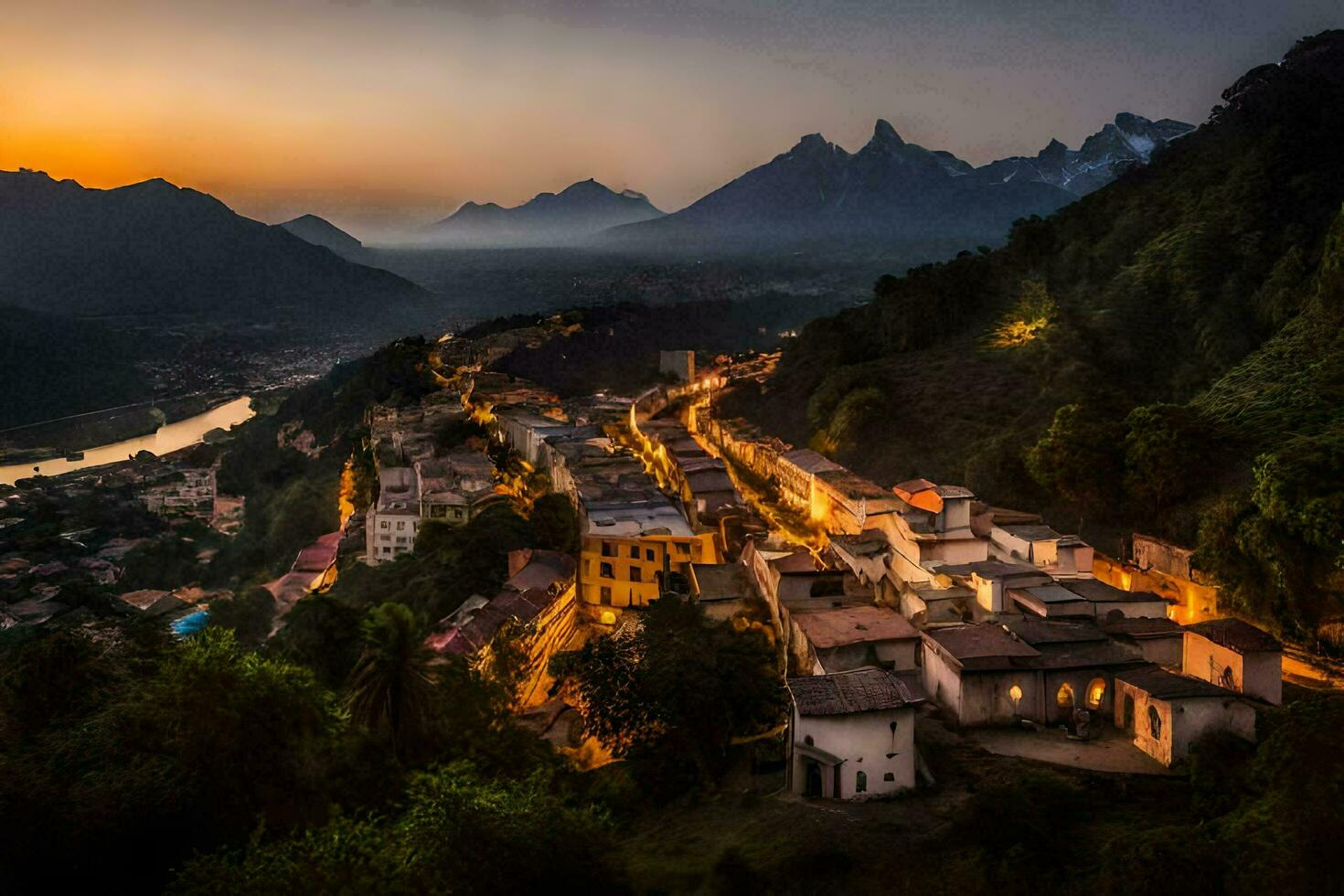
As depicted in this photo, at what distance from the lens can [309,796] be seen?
9.46 m

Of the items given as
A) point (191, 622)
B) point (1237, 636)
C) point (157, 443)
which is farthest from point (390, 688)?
point (157, 443)

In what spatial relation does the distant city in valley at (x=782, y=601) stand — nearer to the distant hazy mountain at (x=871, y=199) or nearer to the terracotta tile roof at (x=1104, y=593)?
the terracotta tile roof at (x=1104, y=593)

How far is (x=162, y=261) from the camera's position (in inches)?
3629

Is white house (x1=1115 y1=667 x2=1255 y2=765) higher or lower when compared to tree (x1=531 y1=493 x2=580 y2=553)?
lower

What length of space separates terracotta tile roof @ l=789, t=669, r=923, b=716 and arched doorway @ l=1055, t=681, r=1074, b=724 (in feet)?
5.96

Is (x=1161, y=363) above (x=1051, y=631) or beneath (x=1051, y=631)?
above

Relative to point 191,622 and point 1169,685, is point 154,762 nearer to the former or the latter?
point 1169,685

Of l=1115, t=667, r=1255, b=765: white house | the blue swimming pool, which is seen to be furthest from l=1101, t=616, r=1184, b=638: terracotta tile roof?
the blue swimming pool

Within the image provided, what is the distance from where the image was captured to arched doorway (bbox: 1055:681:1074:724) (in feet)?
40.5

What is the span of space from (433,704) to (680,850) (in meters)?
3.41

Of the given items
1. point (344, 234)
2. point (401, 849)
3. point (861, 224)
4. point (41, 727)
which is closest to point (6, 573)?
point (41, 727)

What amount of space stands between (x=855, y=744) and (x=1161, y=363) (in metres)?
21.5

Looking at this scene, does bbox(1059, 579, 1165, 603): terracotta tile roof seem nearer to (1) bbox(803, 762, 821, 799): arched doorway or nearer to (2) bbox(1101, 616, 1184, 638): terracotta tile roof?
(2) bbox(1101, 616, 1184, 638): terracotta tile roof

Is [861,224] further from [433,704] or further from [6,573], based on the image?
[433,704]
